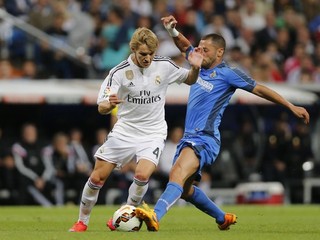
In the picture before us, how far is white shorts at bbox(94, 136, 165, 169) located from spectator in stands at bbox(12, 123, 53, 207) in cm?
1014

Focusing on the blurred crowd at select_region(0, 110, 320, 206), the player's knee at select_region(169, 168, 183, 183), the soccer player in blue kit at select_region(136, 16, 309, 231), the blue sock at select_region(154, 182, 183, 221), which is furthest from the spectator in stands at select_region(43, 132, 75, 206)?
the blue sock at select_region(154, 182, 183, 221)

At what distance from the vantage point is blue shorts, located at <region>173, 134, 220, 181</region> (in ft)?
44.3

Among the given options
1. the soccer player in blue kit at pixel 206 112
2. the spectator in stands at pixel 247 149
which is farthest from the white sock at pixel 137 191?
the spectator in stands at pixel 247 149

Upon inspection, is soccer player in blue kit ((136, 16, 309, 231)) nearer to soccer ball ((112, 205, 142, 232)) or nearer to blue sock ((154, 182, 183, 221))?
blue sock ((154, 182, 183, 221))

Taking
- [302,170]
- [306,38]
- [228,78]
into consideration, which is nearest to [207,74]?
[228,78]

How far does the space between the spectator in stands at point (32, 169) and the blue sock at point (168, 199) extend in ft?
34.7

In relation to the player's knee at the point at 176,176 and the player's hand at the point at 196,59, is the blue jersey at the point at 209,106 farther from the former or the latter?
the player's hand at the point at 196,59

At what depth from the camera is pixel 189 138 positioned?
13.7m

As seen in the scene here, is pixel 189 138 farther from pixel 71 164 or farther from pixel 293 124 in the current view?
pixel 293 124

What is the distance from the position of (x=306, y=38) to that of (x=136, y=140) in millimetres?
15107

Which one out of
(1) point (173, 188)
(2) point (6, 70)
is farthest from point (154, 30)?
(1) point (173, 188)

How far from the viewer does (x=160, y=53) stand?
83.5 feet

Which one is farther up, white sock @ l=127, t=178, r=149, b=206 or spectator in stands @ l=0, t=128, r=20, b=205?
white sock @ l=127, t=178, r=149, b=206

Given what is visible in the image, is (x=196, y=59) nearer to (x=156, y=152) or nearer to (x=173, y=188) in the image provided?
(x=156, y=152)
